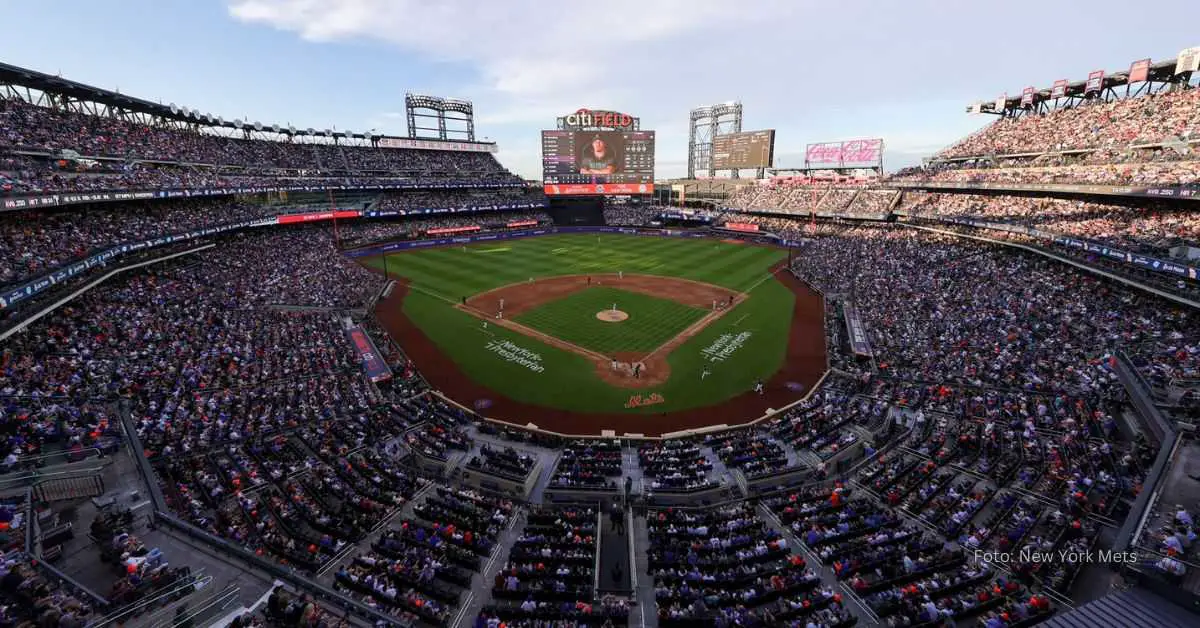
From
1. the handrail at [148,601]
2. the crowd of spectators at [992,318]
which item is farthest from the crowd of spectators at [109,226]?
the crowd of spectators at [992,318]

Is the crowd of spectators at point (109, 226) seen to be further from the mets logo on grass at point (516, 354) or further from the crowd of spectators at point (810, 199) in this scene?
the crowd of spectators at point (810, 199)

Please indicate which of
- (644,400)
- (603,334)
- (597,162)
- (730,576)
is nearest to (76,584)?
(730,576)

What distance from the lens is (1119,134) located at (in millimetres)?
46781

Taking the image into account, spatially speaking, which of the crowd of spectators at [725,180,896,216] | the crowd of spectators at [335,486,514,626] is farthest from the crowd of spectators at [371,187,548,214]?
the crowd of spectators at [335,486,514,626]

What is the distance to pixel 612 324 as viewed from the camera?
38.5 m

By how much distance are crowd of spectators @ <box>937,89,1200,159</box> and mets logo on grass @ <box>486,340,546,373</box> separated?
54.3 metres

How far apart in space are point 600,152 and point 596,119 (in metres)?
5.59

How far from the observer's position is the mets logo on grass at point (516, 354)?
31.2 m

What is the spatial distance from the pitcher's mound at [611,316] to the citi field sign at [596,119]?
177ft

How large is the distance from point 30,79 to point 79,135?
16.7ft

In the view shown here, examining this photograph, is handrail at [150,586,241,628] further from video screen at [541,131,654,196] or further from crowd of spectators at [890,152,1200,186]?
video screen at [541,131,654,196]

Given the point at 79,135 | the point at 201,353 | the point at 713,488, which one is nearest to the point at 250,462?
the point at 201,353

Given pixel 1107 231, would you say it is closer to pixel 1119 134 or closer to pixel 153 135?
pixel 1119 134

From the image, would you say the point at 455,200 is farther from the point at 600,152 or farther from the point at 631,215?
the point at 631,215
